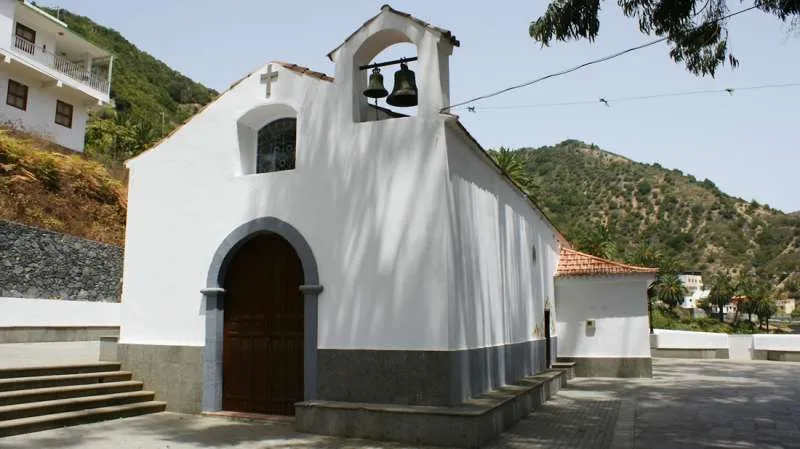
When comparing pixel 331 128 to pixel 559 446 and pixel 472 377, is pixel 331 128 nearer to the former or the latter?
pixel 472 377

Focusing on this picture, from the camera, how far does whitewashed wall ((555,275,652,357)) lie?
1612 centimetres

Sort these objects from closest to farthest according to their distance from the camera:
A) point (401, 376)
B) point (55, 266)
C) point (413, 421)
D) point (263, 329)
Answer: point (413, 421) < point (401, 376) < point (263, 329) < point (55, 266)

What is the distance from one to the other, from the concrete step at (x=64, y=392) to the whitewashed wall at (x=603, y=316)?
11.3m

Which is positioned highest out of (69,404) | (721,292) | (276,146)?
(276,146)

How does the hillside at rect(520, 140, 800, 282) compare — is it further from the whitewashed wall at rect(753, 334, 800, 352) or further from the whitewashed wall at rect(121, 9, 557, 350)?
the whitewashed wall at rect(121, 9, 557, 350)

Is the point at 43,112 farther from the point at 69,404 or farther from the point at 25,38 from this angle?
the point at 69,404

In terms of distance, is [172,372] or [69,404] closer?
[69,404]

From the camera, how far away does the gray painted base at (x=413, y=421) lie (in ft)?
24.7

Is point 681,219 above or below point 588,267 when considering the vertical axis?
above

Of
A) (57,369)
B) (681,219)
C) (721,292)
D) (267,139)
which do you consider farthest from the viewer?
(681,219)

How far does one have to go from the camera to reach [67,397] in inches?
362

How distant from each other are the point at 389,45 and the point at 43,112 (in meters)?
25.2

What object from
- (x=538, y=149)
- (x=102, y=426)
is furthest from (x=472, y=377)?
(x=538, y=149)

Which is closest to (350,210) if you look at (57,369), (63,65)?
(57,369)
